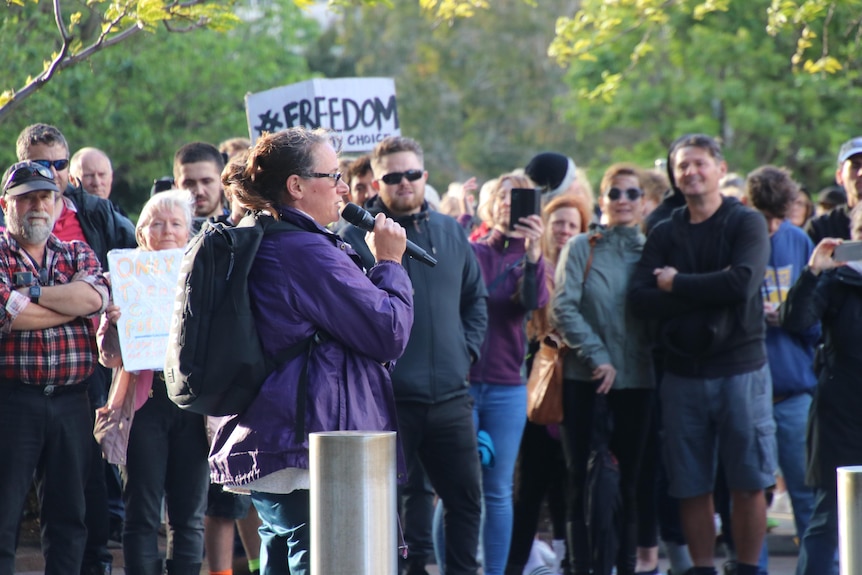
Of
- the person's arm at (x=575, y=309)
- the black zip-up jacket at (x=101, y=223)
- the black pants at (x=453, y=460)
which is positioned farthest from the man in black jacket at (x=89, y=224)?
the person's arm at (x=575, y=309)

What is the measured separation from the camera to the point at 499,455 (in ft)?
22.6

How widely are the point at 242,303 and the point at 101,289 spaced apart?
1932mm

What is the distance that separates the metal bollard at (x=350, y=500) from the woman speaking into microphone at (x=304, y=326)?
37cm

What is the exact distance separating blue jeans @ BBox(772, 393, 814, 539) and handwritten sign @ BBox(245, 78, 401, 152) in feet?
10.4

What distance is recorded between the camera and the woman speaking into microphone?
13.6ft

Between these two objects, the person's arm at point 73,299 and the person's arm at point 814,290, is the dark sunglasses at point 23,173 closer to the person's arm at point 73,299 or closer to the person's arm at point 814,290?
the person's arm at point 73,299

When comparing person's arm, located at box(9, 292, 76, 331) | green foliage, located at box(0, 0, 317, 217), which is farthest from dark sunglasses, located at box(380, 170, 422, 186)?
green foliage, located at box(0, 0, 317, 217)

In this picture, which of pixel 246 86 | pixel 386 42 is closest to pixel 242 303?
pixel 246 86

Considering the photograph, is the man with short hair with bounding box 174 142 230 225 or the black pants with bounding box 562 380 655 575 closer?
the black pants with bounding box 562 380 655 575

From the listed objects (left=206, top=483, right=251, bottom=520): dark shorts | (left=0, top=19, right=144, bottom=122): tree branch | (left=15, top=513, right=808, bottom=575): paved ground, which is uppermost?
(left=0, top=19, right=144, bottom=122): tree branch

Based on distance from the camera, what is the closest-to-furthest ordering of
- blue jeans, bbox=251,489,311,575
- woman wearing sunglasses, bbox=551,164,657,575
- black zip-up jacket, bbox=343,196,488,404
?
1. blue jeans, bbox=251,489,311,575
2. black zip-up jacket, bbox=343,196,488,404
3. woman wearing sunglasses, bbox=551,164,657,575

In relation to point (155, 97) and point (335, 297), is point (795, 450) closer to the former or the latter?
point (335, 297)

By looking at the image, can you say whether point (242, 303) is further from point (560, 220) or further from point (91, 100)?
point (91, 100)

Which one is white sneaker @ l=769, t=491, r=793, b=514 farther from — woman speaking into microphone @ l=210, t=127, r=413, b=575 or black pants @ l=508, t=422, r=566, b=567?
woman speaking into microphone @ l=210, t=127, r=413, b=575
